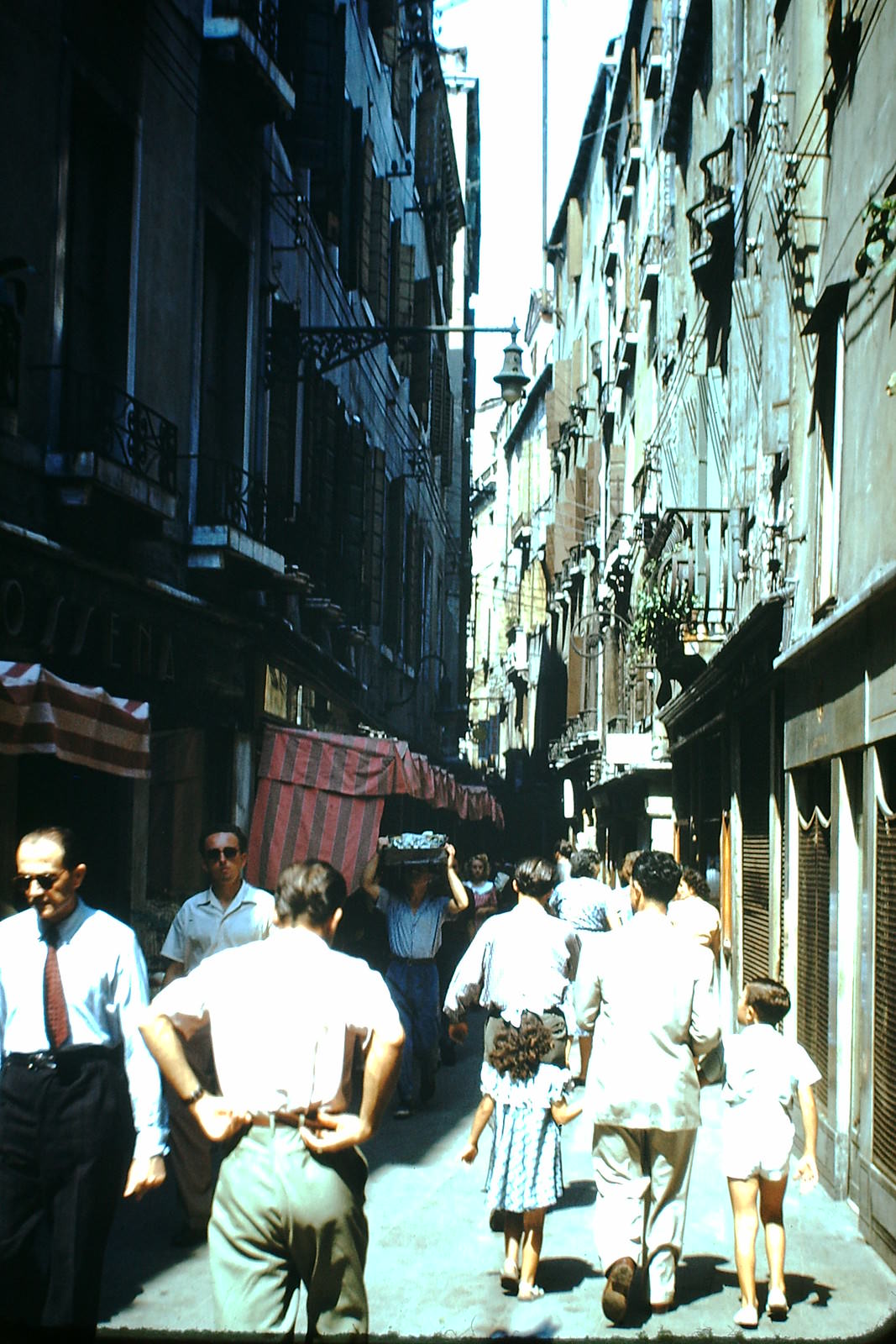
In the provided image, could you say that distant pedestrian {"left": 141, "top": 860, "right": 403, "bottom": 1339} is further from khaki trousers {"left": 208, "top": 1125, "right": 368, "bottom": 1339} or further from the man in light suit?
the man in light suit

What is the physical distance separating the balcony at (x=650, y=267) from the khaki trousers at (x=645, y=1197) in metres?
19.1

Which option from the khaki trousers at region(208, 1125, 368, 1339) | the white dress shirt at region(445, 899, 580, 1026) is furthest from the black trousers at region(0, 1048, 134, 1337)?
the white dress shirt at region(445, 899, 580, 1026)

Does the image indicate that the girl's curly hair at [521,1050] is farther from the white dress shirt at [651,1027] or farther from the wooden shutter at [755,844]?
the wooden shutter at [755,844]

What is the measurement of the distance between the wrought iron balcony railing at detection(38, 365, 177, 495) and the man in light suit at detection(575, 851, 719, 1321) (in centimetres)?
467

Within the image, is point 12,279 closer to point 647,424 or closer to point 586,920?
point 586,920

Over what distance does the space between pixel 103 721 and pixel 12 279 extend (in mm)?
2368

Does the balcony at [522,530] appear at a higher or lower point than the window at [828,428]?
higher

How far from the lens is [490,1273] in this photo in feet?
23.9

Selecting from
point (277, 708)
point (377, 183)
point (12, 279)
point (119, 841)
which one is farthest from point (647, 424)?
point (12, 279)

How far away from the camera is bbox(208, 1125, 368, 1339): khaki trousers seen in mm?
4410

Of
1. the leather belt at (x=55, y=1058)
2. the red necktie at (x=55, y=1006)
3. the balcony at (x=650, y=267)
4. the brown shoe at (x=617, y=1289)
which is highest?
the balcony at (x=650, y=267)

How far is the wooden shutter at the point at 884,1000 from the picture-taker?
8078mm

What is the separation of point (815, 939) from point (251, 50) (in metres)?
7.83

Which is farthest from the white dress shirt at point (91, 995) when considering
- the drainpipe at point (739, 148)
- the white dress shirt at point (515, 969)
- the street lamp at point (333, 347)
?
the drainpipe at point (739, 148)
